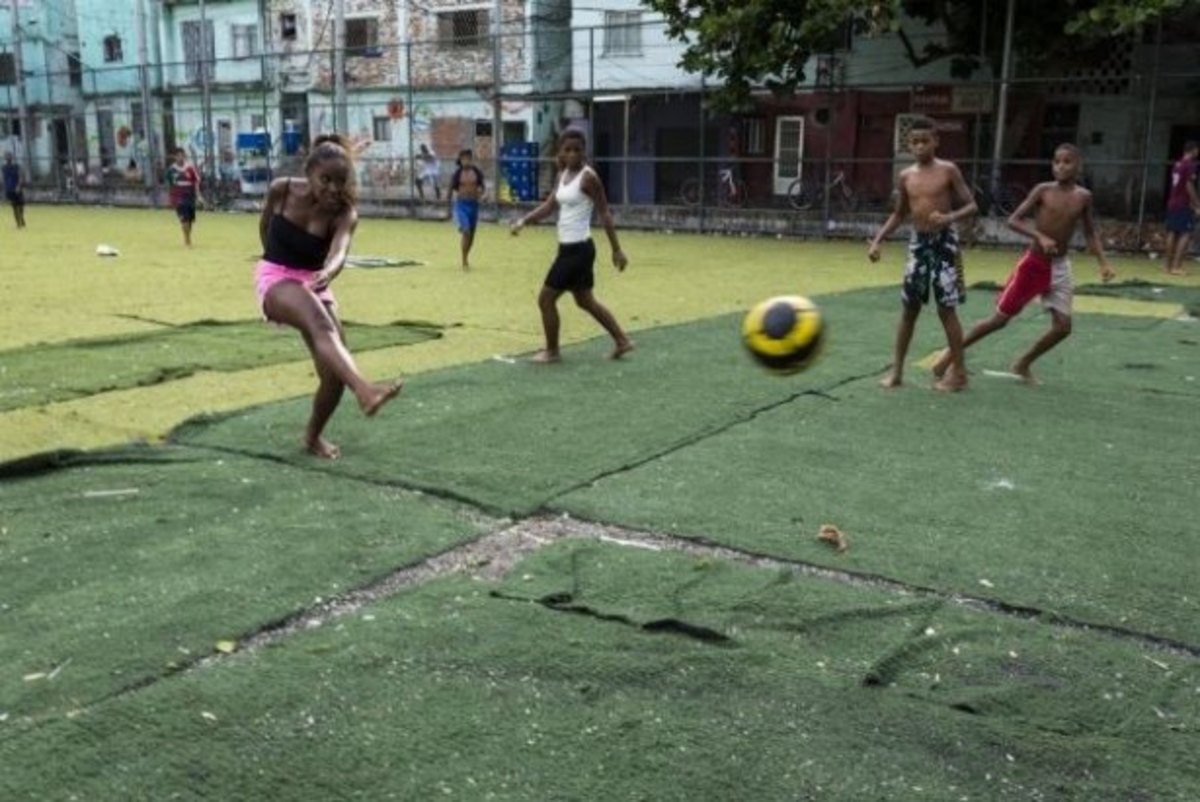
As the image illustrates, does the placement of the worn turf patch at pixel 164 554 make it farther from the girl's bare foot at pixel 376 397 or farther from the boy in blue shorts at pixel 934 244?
the boy in blue shorts at pixel 934 244

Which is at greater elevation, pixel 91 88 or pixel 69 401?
pixel 91 88

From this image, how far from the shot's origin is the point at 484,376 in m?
8.23

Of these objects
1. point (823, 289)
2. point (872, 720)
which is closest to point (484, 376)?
point (872, 720)

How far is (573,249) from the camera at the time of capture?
8883mm

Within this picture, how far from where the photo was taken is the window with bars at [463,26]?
34906 millimetres

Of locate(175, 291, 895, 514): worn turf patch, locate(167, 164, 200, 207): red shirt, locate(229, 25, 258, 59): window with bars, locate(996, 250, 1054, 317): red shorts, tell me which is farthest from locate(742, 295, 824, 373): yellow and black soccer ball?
locate(229, 25, 258, 59): window with bars

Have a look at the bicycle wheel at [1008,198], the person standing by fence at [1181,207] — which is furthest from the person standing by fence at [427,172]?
the person standing by fence at [1181,207]

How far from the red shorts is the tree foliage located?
12924 mm

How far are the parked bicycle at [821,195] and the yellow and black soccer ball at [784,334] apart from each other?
19.6 meters

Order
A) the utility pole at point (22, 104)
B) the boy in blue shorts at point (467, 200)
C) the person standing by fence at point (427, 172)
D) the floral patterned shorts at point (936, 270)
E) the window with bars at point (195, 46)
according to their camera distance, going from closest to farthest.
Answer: the floral patterned shorts at point (936, 270) < the boy in blue shorts at point (467, 200) < the person standing by fence at point (427, 172) < the utility pole at point (22, 104) < the window with bars at point (195, 46)

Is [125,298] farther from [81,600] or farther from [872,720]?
[872,720]

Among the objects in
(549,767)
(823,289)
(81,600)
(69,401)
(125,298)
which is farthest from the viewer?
(823,289)

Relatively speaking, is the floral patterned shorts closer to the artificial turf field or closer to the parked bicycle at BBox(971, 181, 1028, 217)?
the artificial turf field

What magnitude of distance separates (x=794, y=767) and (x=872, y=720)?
0.37 meters
